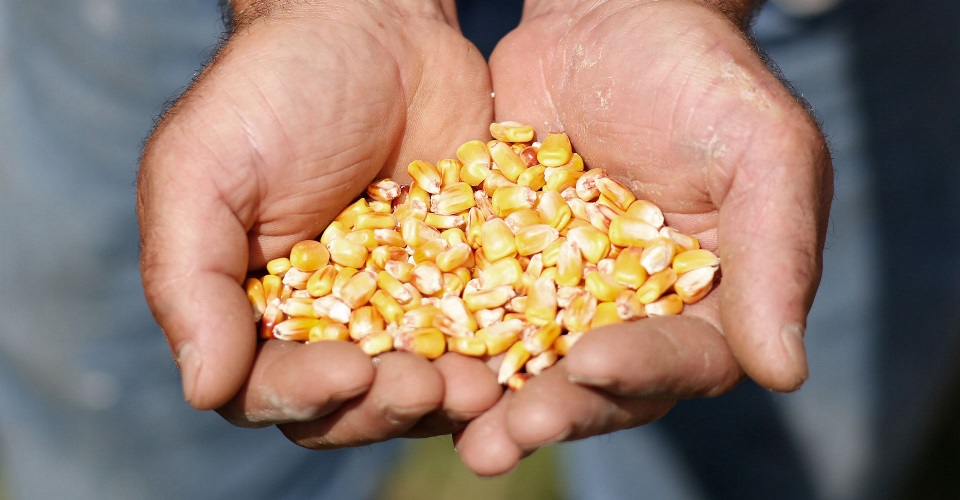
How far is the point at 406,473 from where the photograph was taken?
3068 mm

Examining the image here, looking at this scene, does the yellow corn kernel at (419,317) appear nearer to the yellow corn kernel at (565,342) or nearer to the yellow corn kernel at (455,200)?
the yellow corn kernel at (565,342)

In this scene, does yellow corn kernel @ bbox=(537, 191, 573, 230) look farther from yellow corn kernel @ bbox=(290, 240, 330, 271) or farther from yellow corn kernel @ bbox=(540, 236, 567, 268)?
yellow corn kernel @ bbox=(290, 240, 330, 271)

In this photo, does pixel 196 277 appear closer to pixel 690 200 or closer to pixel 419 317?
pixel 419 317

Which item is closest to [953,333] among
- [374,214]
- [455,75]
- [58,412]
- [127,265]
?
[455,75]

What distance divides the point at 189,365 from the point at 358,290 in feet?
1.16

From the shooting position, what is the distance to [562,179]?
5.54ft

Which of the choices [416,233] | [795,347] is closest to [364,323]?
[416,233]

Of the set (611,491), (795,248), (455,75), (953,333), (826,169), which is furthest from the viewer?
(611,491)

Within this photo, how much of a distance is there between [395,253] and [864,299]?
1807 millimetres

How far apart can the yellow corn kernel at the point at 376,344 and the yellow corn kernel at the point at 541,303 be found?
254 mm

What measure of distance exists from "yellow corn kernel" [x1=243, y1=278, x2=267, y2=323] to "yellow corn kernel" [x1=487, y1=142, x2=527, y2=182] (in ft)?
1.92

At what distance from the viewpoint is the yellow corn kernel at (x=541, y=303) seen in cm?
140

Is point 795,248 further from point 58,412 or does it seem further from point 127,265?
point 58,412

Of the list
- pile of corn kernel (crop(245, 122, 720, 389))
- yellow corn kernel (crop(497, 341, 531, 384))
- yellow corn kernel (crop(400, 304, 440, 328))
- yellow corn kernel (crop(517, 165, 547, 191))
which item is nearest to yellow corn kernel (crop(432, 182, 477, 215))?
pile of corn kernel (crop(245, 122, 720, 389))
